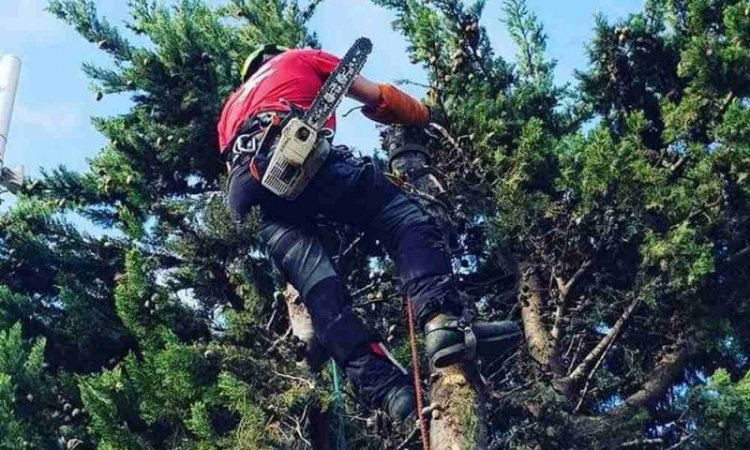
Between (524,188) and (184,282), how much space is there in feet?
6.22

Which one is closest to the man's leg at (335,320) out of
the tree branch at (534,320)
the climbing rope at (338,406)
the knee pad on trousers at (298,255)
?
the knee pad on trousers at (298,255)

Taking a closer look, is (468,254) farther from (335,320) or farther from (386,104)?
(335,320)

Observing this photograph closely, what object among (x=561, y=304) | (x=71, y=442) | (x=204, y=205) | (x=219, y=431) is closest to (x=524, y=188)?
(x=561, y=304)

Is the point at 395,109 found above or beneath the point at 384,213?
above

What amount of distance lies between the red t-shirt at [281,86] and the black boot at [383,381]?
3.84 feet

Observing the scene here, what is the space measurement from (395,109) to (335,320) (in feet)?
3.73

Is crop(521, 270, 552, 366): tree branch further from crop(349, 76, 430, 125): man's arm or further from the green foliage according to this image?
crop(349, 76, 430, 125): man's arm

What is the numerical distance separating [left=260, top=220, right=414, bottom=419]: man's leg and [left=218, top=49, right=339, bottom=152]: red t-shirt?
525 millimetres

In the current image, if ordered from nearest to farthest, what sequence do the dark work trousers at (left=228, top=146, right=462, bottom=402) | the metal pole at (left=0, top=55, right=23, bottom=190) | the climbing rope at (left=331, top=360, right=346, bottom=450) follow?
the dark work trousers at (left=228, top=146, right=462, bottom=402)
the climbing rope at (left=331, top=360, right=346, bottom=450)
the metal pole at (left=0, top=55, right=23, bottom=190)

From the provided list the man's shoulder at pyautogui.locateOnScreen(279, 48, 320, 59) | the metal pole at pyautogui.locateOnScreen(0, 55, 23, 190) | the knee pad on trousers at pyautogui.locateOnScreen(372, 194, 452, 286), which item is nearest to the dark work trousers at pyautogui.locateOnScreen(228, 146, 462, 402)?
the knee pad on trousers at pyautogui.locateOnScreen(372, 194, 452, 286)

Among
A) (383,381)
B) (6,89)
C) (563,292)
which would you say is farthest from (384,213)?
(6,89)

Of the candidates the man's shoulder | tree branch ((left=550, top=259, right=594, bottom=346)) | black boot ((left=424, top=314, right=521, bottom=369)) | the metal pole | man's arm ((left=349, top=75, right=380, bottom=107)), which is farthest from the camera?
the metal pole

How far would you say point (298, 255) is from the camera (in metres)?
5.27

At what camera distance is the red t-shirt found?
5535 millimetres
